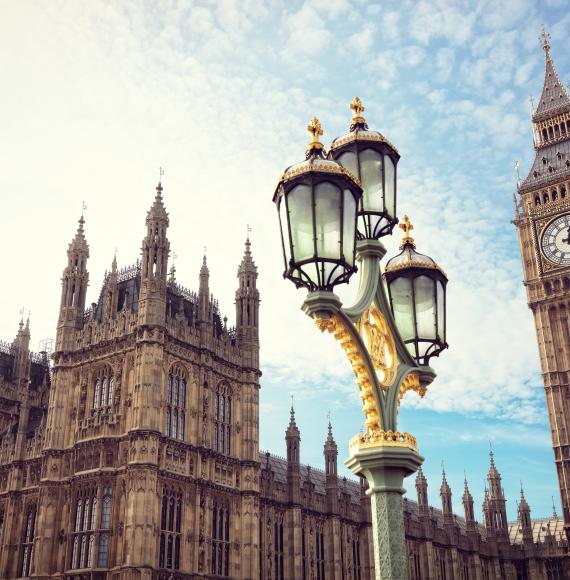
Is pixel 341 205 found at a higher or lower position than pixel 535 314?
lower

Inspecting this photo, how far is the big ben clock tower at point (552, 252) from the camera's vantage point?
67.5 m

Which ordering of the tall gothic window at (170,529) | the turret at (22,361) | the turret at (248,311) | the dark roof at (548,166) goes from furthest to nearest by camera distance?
the dark roof at (548,166) → the turret at (22,361) → the turret at (248,311) → the tall gothic window at (170,529)

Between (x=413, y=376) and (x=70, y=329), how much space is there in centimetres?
3307

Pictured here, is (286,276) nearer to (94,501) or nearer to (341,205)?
(341,205)

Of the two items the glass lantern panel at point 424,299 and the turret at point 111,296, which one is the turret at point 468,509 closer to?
the turret at point 111,296

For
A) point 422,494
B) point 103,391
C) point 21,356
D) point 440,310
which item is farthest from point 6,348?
point 440,310

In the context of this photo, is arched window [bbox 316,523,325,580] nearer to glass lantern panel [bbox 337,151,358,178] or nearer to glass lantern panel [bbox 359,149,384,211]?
glass lantern panel [bbox 359,149,384,211]

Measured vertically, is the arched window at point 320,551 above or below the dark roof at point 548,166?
below

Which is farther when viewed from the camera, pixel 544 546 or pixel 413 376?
pixel 544 546

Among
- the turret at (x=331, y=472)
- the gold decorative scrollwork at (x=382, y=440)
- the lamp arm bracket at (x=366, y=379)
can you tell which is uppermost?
the turret at (x=331, y=472)

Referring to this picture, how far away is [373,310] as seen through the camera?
878cm

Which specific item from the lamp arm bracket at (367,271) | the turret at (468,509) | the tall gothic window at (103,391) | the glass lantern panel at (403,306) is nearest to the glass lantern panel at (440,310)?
the glass lantern panel at (403,306)

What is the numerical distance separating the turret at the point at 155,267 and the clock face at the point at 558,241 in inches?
1768

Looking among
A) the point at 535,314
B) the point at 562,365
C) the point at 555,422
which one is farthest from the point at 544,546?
the point at 535,314
